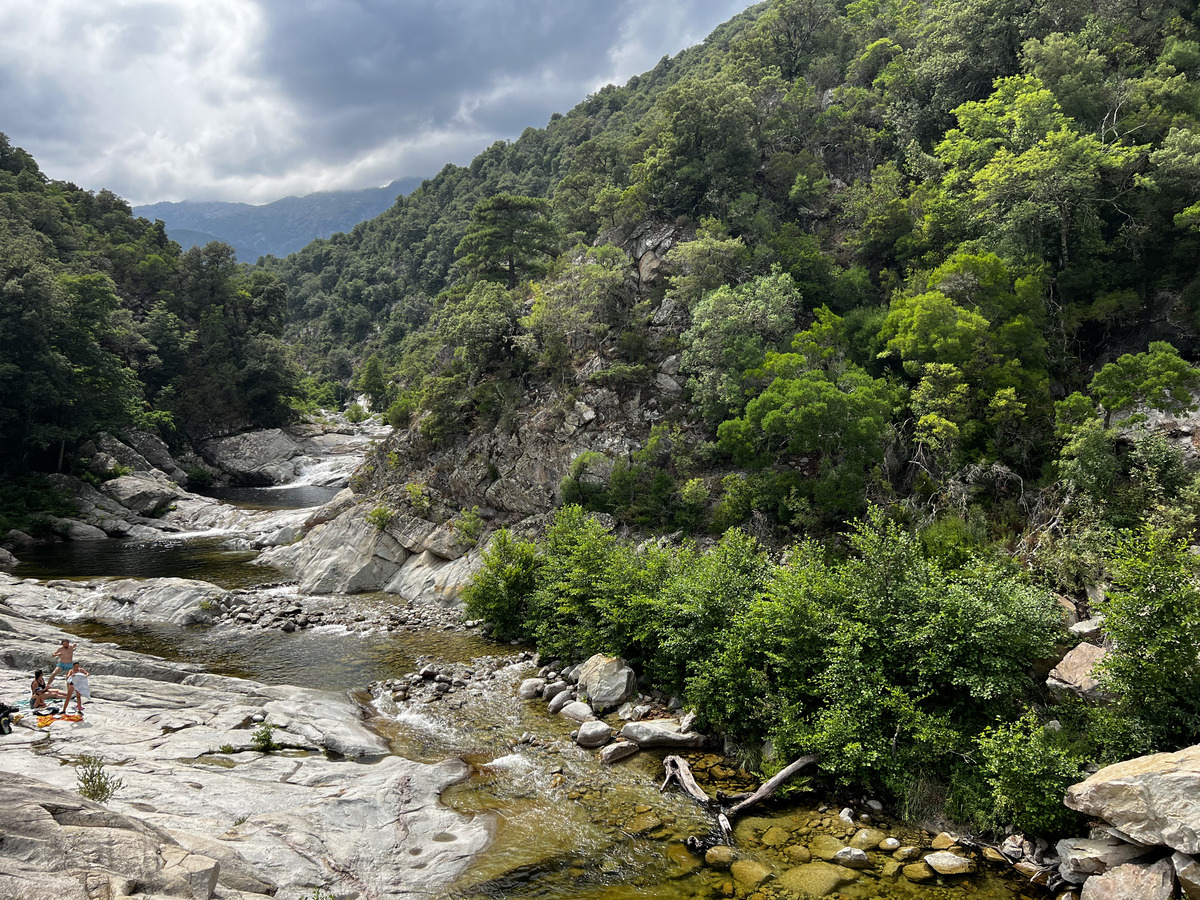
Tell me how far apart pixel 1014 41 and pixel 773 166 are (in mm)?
14984

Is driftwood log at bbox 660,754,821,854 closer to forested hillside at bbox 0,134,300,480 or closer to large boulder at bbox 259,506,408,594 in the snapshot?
large boulder at bbox 259,506,408,594

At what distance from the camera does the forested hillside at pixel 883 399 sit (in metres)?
12.2

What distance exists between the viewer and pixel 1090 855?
9375 millimetres

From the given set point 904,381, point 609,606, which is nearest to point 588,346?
point 904,381

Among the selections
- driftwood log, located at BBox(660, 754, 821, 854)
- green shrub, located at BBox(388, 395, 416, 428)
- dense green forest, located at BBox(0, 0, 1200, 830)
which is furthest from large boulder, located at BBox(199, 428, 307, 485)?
driftwood log, located at BBox(660, 754, 821, 854)

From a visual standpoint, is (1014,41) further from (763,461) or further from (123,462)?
(123,462)

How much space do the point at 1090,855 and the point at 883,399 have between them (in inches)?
682

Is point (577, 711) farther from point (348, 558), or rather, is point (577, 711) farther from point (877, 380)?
point (348, 558)

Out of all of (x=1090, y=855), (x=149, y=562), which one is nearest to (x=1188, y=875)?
(x=1090, y=855)

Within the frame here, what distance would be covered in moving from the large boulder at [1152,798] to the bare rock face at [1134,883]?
38cm

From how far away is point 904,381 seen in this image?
26.3 m

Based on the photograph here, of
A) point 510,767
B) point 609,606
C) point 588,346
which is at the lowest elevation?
point 510,767

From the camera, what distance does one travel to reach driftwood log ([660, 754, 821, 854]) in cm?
1152

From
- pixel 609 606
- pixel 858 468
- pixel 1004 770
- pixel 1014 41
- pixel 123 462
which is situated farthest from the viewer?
pixel 123 462
